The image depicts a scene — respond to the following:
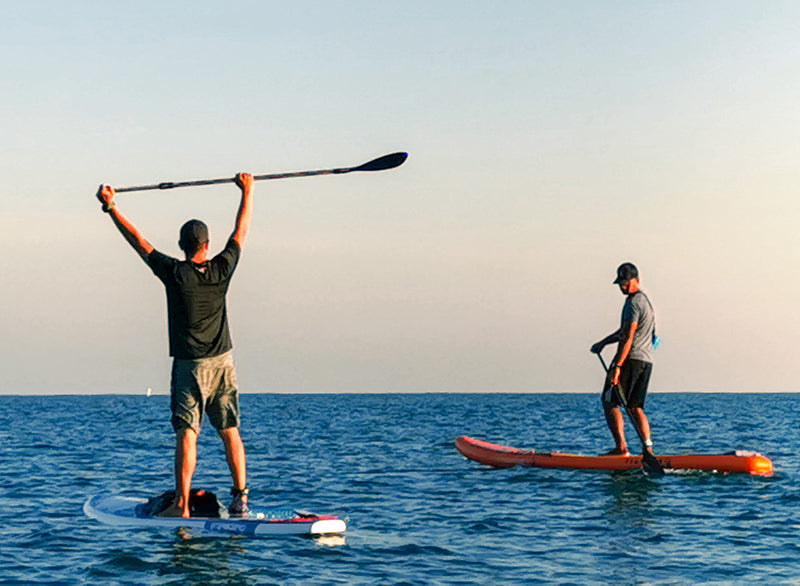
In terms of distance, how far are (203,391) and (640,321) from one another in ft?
25.0

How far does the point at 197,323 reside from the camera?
32.0 ft

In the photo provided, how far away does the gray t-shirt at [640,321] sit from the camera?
15.4 m

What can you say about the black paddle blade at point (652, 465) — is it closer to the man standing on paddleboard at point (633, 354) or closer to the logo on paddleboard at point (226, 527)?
the man standing on paddleboard at point (633, 354)

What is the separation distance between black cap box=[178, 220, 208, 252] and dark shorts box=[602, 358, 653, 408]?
7.66m

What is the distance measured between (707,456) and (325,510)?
6239mm

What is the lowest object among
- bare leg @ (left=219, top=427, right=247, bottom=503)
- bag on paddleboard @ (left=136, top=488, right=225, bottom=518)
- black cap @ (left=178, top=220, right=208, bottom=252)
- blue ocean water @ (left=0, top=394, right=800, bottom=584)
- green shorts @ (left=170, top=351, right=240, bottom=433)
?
blue ocean water @ (left=0, top=394, right=800, bottom=584)

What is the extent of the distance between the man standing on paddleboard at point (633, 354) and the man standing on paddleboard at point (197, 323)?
707 centimetres

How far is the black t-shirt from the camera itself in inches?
379

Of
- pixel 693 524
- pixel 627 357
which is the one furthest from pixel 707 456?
pixel 693 524

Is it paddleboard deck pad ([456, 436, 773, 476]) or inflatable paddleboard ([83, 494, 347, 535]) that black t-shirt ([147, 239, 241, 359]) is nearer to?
inflatable paddleboard ([83, 494, 347, 535])

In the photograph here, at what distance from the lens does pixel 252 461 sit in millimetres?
21016

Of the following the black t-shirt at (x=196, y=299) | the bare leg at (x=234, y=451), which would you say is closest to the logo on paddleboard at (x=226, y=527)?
the bare leg at (x=234, y=451)

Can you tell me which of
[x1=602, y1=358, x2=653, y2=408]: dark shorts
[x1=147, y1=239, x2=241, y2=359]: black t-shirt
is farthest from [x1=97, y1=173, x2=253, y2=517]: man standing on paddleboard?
[x1=602, y1=358, x2=653, y2=408]: dark shorts

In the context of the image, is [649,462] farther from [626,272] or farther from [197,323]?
[197,323]
